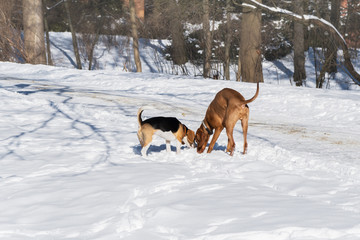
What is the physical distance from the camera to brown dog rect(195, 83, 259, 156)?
21.4 ft

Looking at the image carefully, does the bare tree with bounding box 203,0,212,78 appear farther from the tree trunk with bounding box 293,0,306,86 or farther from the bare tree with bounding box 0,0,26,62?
the bare tree with bounding box 0,0,26,62

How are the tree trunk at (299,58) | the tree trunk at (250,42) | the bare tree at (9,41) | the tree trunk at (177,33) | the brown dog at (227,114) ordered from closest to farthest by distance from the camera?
1. the brown dog at (227,114)
2. the tree trunk at (250,42)
3. the tree trunk at (177,33)
4. the bare tree at (9,41)
5. the tree trunk at (299,58)

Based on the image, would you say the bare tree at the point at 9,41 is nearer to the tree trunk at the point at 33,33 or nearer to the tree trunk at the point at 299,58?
the tree trunk at the point at 33,33

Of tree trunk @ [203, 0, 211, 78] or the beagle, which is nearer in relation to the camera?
the beagle

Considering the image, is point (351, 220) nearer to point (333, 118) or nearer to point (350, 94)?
point (333, 118)

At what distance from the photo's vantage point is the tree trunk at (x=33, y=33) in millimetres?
21312

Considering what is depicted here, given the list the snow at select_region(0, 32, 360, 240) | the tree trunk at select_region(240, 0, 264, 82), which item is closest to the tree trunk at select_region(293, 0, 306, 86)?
the tree trunk at select_region(240, 0, 264, 82)

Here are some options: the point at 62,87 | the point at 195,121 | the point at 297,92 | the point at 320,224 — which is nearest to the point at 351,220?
the point at 320,224

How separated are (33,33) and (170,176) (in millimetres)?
17839

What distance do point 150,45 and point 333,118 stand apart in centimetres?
2156

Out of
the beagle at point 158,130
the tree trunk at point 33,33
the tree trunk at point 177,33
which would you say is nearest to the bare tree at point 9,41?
the tree trunk at point 33,33

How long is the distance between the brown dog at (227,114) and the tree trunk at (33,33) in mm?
16209

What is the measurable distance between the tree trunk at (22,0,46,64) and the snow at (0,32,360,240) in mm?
9958

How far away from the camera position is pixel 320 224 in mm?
3689
